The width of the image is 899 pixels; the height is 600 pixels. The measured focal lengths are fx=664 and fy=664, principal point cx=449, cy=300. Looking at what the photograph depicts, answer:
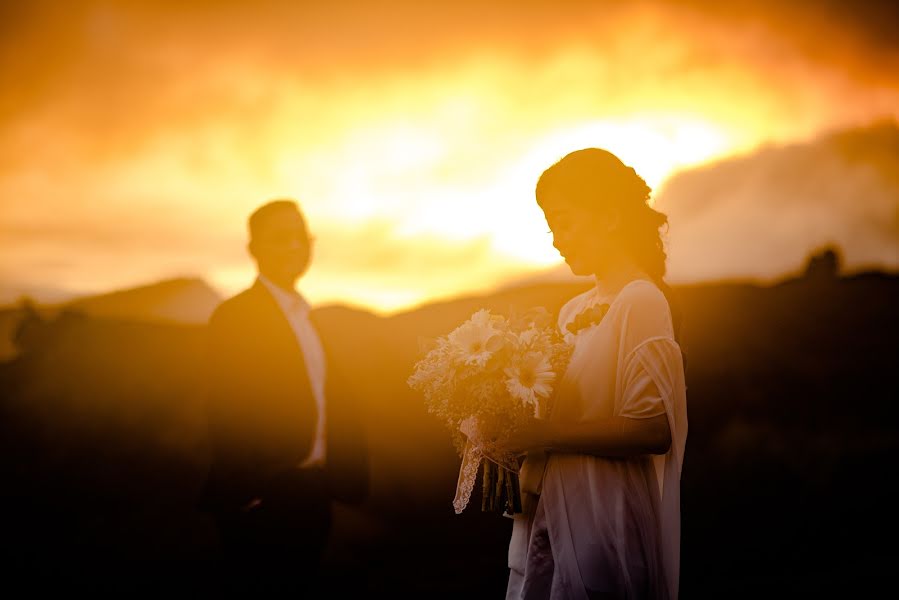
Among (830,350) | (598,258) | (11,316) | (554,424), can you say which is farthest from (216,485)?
(830,350)

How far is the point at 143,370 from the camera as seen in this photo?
9.40 meters

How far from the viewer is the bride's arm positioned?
2.24 meters

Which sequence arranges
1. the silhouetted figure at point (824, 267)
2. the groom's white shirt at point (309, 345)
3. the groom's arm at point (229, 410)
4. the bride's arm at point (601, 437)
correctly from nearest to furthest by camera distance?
the bride's arm at point (601, 437) < the groom's arm at point (229, 410) < the groom's white shirt at point (309, 345) < the silhouetted figure at point (824, 267)

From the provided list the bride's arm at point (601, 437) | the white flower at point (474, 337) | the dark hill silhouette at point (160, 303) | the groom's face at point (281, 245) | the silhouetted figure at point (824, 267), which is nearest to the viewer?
the bride's arm at point (601, 437)

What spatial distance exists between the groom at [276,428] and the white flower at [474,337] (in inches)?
84.8

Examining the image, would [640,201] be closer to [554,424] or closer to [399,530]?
[554,424]

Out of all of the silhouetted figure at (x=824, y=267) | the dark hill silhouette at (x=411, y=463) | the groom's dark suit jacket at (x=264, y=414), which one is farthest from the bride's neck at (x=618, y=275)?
the silhouetted figure at (x=824, y=267)

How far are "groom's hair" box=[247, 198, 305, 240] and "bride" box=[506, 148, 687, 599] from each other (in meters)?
2.61

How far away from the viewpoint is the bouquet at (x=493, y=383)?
7.64 ft

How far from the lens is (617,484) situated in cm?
234

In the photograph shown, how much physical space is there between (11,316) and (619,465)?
9.33 m

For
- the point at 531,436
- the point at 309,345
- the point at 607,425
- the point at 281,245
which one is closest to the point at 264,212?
the point at 281,245

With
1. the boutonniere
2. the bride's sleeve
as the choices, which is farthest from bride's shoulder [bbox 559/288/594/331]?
the bride's sleeve

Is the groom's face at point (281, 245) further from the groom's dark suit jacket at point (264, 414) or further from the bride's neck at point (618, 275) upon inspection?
the bride's neck at point (618, 275)
